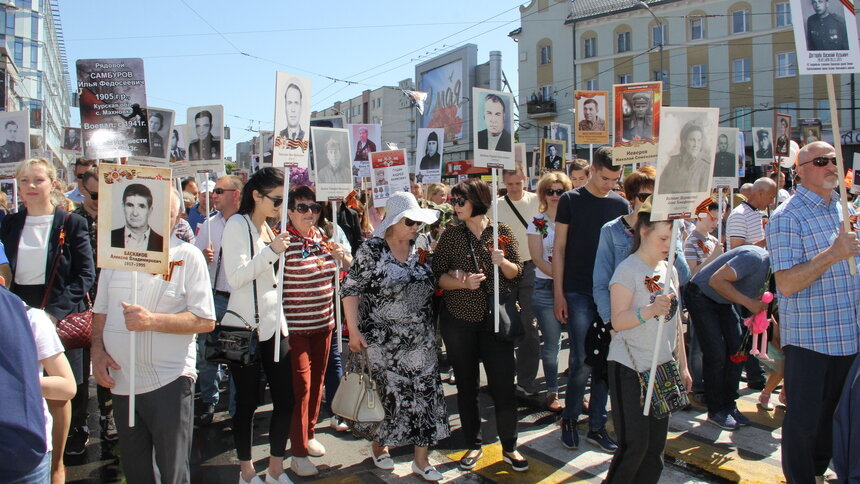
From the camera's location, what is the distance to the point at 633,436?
3479 millimetres

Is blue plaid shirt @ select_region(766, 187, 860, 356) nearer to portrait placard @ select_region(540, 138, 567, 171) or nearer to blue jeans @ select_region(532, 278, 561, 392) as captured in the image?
blue jeans @ select_region(532, 278, 561, 392)

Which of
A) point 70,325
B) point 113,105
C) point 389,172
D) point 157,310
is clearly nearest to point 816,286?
point 157,310

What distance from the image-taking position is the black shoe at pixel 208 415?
5.61 metres

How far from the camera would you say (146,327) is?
314 cm

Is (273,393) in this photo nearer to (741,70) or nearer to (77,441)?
(77,441)

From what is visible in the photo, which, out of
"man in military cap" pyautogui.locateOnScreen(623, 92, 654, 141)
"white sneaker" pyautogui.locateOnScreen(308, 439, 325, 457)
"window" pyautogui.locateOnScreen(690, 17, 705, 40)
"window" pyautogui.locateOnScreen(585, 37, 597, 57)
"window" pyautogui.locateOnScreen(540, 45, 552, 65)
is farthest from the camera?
"window" pyautogui.locateOnScreen(540, 45, 552, 65)

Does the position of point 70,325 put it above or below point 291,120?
below

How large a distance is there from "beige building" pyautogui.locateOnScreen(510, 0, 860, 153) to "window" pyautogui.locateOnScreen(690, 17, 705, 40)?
57 mm

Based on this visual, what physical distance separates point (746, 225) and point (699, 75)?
3615cm

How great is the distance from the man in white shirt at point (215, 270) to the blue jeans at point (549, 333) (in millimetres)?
2662

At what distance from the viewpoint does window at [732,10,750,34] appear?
37375mm

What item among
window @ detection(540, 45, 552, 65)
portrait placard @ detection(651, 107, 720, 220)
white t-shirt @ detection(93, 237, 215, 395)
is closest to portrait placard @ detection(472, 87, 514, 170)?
portrait placard @ detection(651, 107, 720, 220)

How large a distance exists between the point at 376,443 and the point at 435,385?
0.56 m

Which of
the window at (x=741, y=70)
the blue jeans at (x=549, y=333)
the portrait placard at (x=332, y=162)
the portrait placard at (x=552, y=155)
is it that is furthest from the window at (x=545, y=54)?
the portrait placard at (x=332, y=162)
